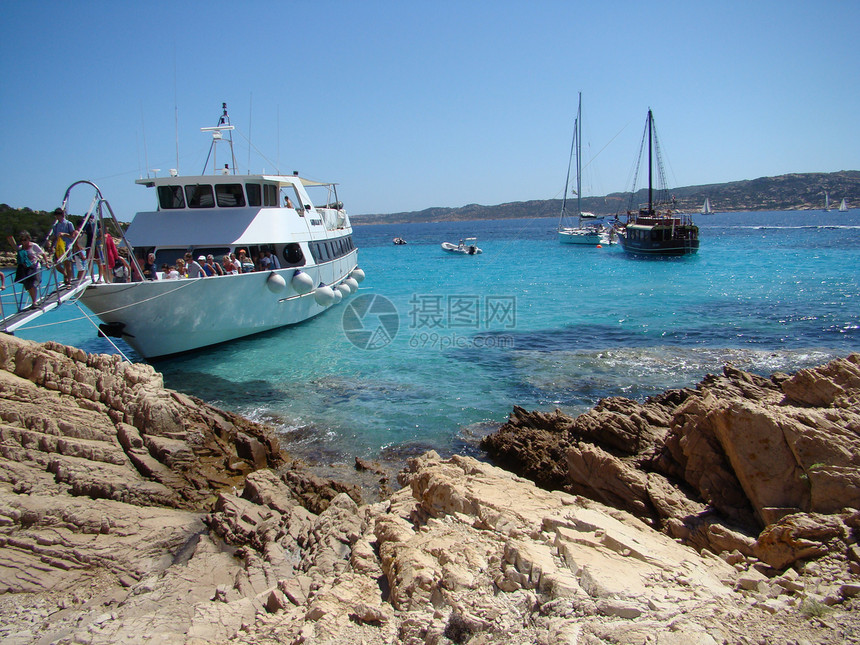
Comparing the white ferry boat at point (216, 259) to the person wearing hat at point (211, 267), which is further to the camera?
the person wearing hat at point (211, 267)

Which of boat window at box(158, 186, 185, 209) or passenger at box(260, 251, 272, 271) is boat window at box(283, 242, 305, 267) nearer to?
passenger at box(260, 251, 272, 271)

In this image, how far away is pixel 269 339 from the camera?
15688mm

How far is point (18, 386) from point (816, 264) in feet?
132

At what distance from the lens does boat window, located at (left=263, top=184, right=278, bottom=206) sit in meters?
16.1

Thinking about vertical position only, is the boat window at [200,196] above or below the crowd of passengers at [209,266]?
above

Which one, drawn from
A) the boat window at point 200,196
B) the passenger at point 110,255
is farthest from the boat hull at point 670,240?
the passenger at point 110,255

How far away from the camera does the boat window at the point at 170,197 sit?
1552 centimetres

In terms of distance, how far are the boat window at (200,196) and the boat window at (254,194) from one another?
1.05 m

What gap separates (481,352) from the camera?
45.1ft

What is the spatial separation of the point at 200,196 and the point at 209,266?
11.2 ft

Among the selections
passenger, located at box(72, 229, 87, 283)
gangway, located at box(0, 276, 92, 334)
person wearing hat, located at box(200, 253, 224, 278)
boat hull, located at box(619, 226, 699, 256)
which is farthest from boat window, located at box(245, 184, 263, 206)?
boat hull, located at box(619, 226, 699, 256)

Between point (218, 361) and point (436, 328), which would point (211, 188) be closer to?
point (218, 361)

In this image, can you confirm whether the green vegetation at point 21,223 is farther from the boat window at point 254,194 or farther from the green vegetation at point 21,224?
the boat window at point 254,194

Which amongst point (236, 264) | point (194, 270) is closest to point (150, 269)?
point (194, 270)
